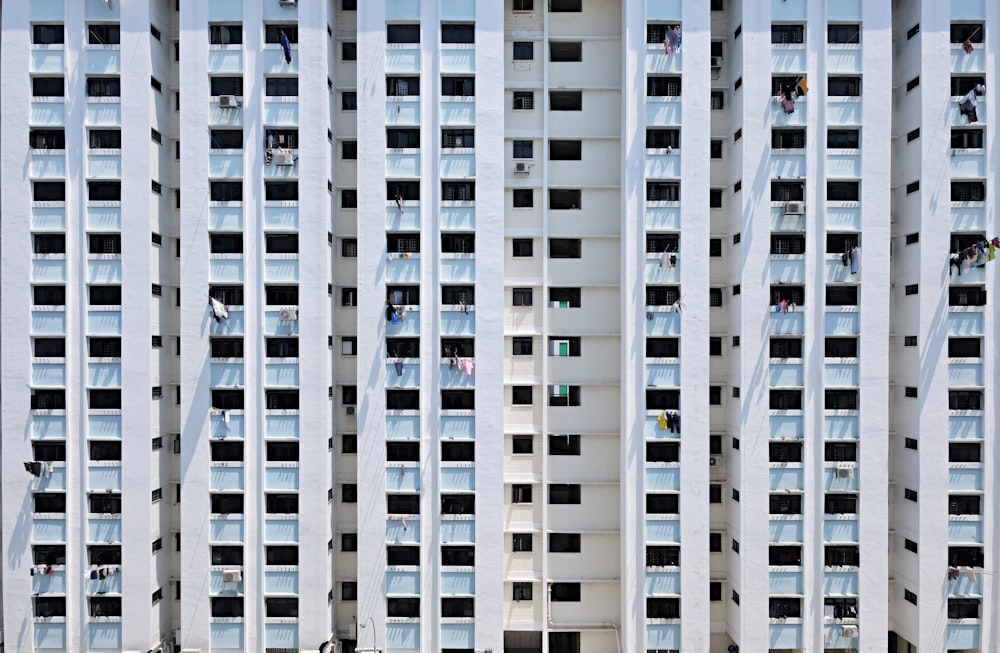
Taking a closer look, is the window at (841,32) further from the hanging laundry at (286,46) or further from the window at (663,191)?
the hanging laundry at (286,46)

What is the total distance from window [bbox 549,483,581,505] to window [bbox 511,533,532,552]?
168 centimetres

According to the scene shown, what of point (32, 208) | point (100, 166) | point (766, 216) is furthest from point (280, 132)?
point (766, 216)

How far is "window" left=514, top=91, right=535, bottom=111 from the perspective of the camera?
70.2 ft

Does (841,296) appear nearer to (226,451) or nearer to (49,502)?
(226,451)

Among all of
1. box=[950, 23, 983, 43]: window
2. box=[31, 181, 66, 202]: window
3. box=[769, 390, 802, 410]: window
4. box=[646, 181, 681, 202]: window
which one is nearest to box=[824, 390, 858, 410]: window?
box=[769, 390, 802, 410]: window

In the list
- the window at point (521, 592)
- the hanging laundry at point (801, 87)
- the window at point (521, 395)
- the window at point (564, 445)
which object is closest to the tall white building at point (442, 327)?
the hanging laundry at point (801, 87)

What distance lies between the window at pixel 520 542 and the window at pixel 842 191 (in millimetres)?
17261

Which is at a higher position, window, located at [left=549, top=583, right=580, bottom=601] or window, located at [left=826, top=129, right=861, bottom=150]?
window, located at [left=826, top=129, right=861, bottom=150]

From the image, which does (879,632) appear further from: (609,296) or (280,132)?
(280,132)

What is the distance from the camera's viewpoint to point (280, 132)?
20.4 m

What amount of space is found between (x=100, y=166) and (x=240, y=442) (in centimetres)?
1153

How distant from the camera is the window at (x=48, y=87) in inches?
793

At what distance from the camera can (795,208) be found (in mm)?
19719

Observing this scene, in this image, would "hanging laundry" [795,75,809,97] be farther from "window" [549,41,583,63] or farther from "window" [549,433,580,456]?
"window" [549,433,580,456]
